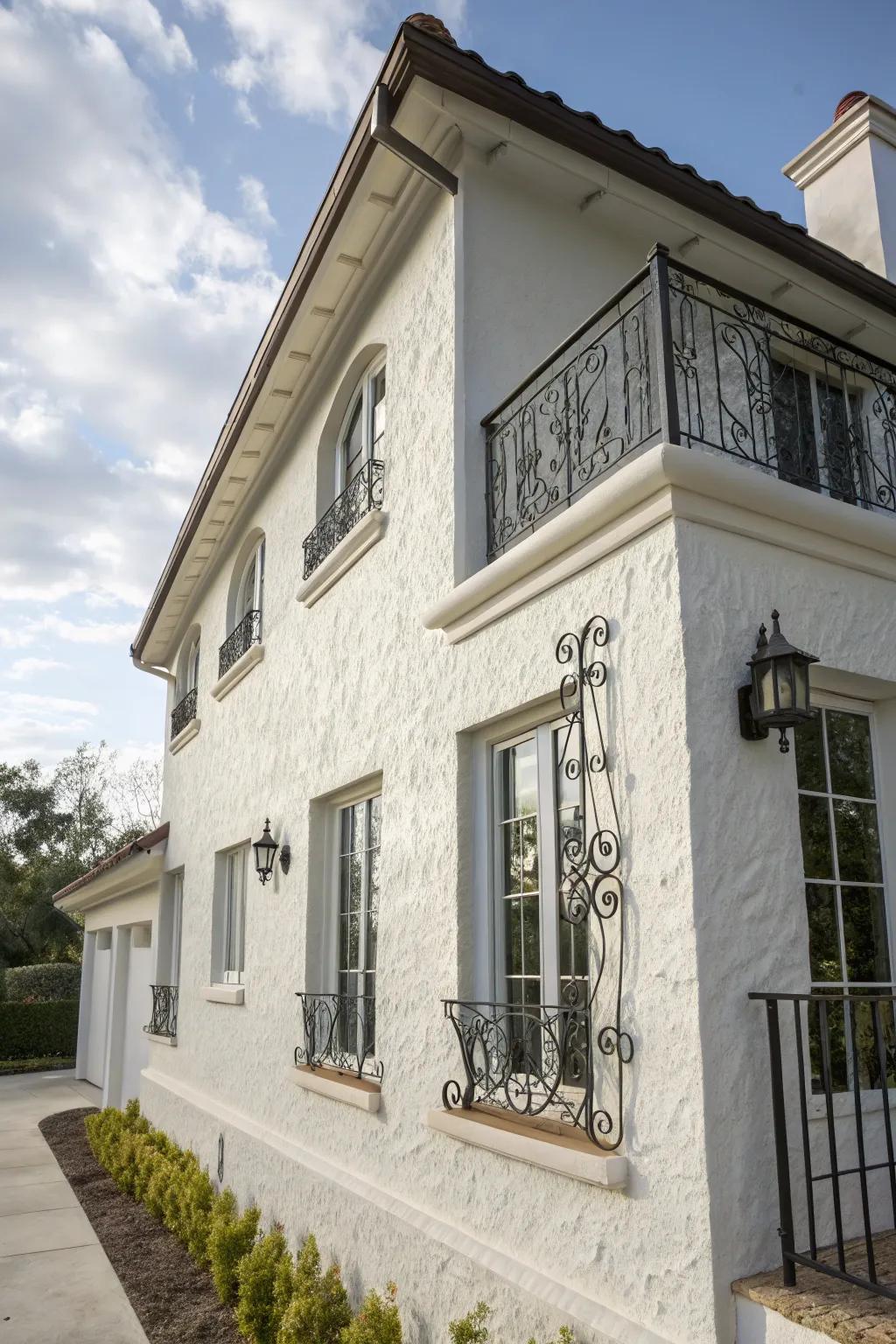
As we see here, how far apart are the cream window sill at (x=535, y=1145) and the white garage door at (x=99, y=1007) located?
1589 cm

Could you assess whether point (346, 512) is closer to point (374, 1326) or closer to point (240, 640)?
point (240, 640)

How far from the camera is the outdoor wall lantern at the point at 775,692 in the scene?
3889mm

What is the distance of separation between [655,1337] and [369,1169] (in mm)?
2894

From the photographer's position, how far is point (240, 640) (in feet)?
37.0

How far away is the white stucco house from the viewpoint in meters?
3.90

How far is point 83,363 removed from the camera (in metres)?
10.5

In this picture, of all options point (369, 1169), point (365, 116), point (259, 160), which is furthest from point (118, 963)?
point (365, 116)

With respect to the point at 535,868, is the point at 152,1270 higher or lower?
lower

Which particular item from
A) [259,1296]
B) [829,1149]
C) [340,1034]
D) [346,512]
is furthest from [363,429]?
[259,1296]

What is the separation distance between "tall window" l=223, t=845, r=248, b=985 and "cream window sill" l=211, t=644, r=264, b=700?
1795mm

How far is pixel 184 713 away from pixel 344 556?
738 cm

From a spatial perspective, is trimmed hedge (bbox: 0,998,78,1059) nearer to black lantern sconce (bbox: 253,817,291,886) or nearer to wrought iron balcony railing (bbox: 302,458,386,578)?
black lantern sconce (bbox: 253,817,291,886)

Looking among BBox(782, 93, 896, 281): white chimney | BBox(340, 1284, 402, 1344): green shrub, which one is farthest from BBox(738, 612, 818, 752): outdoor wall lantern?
BBox(782, 93, 896, 281): white chimney

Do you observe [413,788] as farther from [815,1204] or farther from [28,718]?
[28,718]
